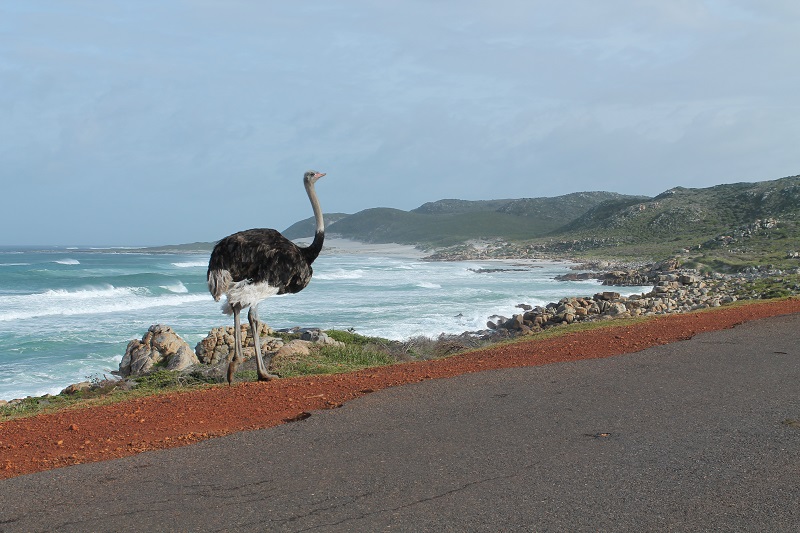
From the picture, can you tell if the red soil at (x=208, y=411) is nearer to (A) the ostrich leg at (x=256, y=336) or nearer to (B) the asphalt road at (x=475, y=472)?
(A) the ostrich leg at (x=256, y=336)

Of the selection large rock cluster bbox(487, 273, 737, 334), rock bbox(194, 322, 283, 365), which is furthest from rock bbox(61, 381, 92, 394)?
large rock cluster bbox(487, 273, 737, 334)

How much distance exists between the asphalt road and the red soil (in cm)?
49

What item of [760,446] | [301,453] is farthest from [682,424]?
[301,453]

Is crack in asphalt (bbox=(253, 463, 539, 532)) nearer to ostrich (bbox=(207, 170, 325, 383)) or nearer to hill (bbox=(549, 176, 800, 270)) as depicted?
ostrich (bbox=(207, 170, 325, 383))

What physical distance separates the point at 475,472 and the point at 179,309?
1322 inches

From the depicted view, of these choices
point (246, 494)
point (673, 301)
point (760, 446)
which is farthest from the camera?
point (673, 301)

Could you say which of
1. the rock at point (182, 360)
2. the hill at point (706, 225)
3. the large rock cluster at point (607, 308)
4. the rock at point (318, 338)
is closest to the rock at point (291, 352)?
the rock at point (318, 338)

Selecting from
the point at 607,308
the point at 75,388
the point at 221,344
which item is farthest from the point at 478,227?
the point at 75,388

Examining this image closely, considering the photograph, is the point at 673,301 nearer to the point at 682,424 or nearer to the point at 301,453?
the point at 682,424

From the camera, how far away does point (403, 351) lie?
54.9 feet

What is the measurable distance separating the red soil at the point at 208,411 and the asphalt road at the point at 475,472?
0.49 metres

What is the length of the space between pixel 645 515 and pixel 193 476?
3.41 meters

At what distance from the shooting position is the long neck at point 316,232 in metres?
11.0

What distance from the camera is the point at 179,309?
123ft
